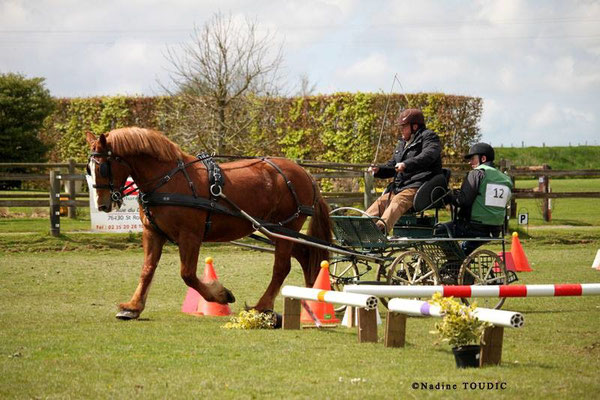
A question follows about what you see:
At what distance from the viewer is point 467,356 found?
22.2 ft

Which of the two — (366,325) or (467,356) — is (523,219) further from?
(467,356)

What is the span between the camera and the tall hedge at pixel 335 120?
28.6 meters

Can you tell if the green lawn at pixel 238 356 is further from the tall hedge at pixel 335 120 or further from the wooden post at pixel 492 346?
the tall hedge at pixel 335 120

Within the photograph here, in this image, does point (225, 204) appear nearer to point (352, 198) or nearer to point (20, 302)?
point (20, 302)

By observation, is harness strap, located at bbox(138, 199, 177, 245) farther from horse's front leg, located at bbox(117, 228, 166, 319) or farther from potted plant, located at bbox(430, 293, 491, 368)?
potted plant, located at bbox(430, 293, 491, 368)

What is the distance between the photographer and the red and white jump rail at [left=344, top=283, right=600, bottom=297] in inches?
294

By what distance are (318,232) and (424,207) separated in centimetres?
128

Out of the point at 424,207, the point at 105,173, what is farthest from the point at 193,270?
the point at 424,207

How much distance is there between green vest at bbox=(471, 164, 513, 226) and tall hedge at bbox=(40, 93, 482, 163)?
58.4 ft

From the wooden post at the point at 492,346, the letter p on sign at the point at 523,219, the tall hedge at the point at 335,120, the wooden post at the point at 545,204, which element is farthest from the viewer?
the tall hedge at the point at 335,120

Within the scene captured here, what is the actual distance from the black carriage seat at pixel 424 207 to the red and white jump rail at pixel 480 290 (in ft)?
8.75

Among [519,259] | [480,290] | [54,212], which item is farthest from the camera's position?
[54,212]

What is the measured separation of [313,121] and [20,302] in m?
18.8

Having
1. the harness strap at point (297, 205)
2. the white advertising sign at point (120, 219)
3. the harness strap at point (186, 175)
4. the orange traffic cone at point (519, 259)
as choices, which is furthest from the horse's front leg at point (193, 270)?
the white advertising sign at point (120, 219)
